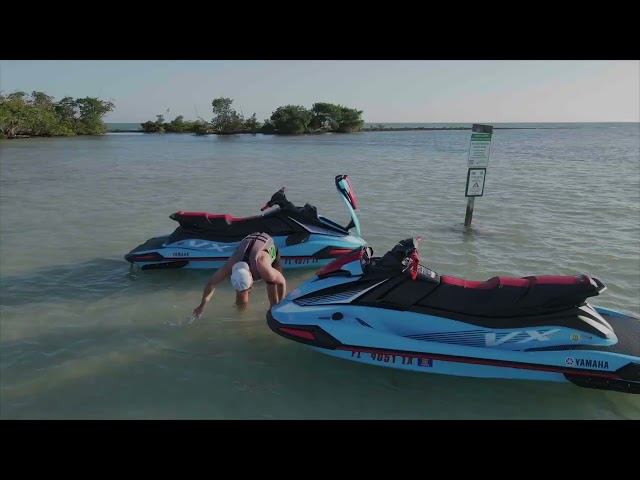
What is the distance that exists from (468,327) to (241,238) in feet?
12.6

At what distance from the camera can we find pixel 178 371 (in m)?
4.20

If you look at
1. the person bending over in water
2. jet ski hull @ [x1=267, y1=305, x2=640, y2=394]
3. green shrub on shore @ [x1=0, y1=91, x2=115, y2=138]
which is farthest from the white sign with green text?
green shrub on shore @ [x1=0, y1=91, x2=115, y2=138]

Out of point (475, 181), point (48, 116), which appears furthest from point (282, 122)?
point (475, 181)

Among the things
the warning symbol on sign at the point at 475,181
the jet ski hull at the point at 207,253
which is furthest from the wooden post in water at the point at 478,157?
the jet ski hull at the point at 207,253

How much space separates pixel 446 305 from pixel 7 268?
669 cm

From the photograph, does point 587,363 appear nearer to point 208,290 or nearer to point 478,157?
point 208,290

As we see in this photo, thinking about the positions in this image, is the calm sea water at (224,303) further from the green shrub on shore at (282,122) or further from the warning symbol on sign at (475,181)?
the green shrub on shore at (282,122)

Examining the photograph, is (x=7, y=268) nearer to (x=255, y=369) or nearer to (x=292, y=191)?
(x=255, y=369)

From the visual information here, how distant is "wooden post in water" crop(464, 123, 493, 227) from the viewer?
8852 mm

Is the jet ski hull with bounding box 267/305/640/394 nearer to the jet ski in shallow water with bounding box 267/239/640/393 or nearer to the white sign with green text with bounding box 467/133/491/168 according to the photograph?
the jet ski in shallow water with bounding box 267/239/640/393

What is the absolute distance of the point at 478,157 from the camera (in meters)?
9.03

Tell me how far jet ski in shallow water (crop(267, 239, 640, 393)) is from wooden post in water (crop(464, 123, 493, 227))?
5.47 metres

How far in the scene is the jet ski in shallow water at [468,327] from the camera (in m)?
3.69

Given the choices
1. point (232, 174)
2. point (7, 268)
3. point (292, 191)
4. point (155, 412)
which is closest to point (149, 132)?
point (232, 174)
